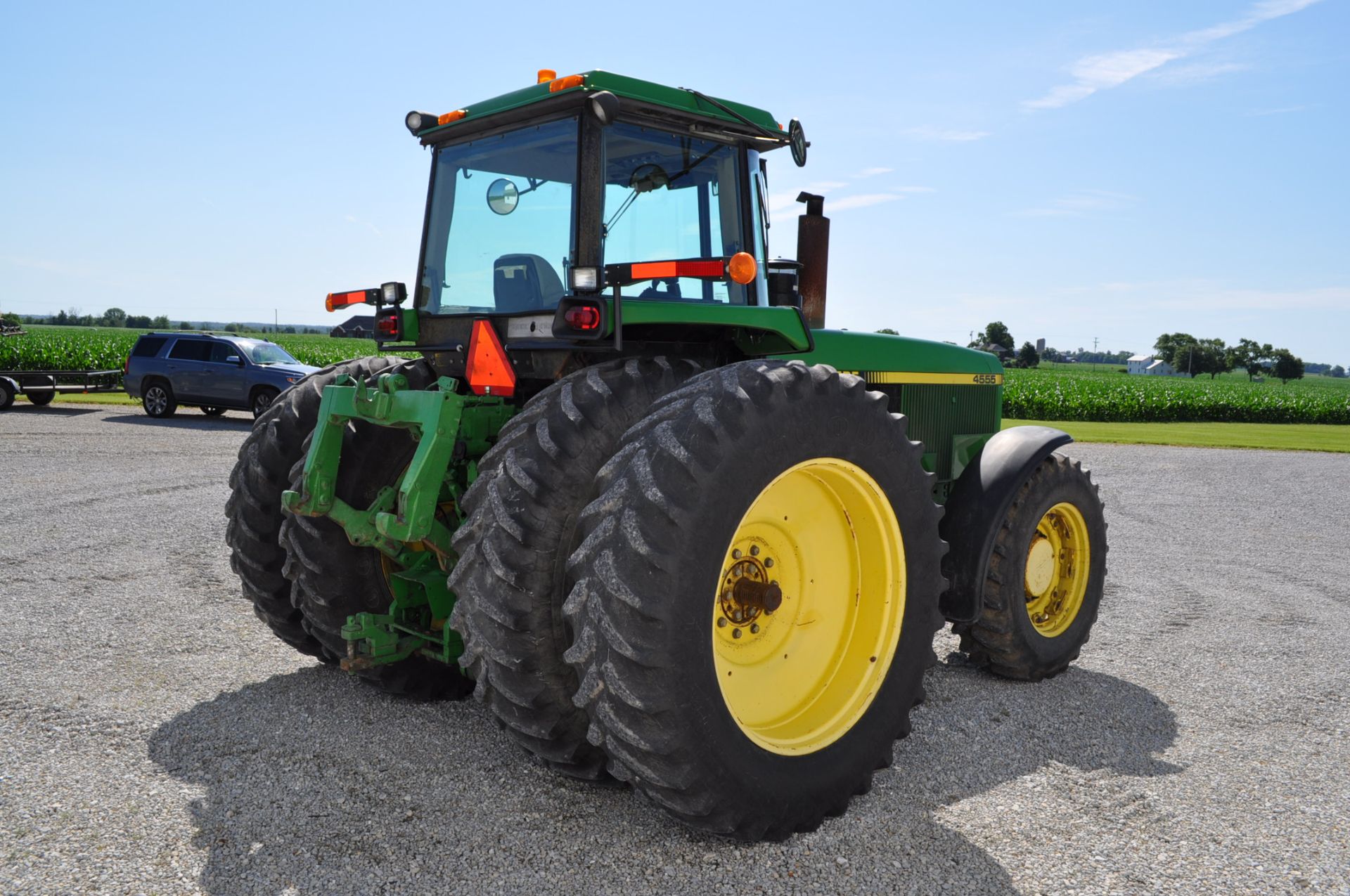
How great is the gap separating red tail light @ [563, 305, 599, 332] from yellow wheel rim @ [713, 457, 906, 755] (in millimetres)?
822

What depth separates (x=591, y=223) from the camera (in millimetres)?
3568

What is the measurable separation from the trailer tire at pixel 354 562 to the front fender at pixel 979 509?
7.90ft

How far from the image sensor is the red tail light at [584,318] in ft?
10.6

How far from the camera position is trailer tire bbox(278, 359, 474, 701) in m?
4.07

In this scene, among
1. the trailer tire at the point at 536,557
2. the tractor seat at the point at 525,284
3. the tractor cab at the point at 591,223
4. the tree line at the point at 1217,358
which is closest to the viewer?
the trailer tire at the point at 536,557

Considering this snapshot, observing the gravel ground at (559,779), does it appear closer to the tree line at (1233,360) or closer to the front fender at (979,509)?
the front fender at (979,509)

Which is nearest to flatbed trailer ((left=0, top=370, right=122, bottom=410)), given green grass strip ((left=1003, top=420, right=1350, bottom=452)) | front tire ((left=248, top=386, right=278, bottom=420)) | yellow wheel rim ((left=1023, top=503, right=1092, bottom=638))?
front tire ((left=248, top=386, right=278, bottom=420))

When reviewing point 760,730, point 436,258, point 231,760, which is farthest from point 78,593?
point 760,730

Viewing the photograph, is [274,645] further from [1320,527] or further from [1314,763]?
[1320,527]

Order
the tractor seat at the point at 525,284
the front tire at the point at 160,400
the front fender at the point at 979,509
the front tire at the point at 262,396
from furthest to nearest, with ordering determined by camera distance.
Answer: the front tire at the point at 160,400, the front tire at the point at 262,396, the front fender at the point at 979,509, the tractor seat at the point at 525,284

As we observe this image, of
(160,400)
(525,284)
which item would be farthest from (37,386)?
(525,284)

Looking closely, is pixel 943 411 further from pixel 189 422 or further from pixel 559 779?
pixel 189 422

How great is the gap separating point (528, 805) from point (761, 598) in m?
1.10

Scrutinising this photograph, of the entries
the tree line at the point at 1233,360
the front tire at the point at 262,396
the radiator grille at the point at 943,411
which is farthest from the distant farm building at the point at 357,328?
the tree line at the point at 1233,360
